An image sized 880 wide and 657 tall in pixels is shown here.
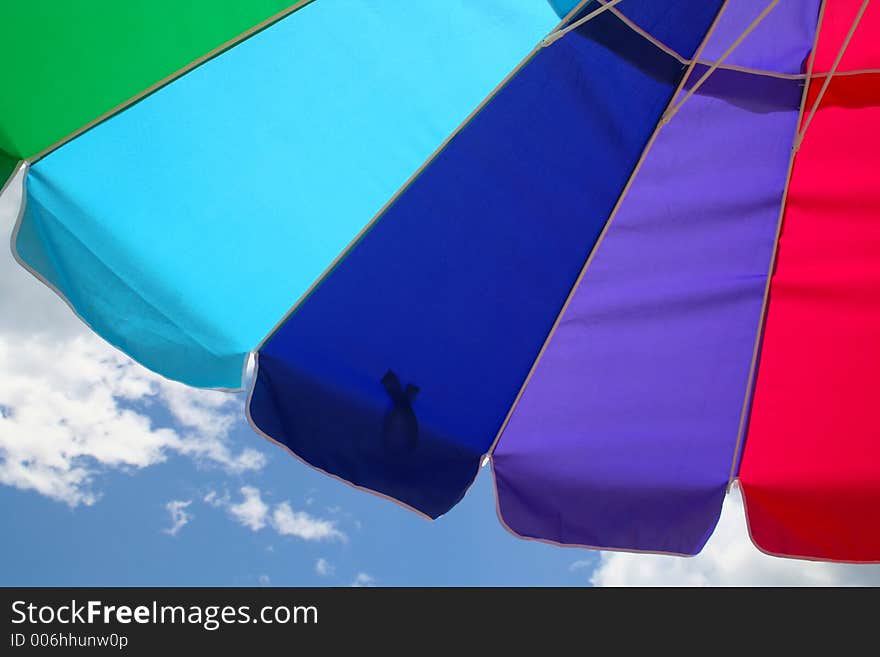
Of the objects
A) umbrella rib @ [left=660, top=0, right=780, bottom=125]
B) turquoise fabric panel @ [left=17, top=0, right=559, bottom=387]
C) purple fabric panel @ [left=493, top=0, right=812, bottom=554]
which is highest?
umbrella rib @ [left=660, top=0, right=780, bottom=125]

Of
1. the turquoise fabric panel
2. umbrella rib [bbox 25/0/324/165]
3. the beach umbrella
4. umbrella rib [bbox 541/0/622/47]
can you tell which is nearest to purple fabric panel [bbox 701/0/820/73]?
the beach umbrella

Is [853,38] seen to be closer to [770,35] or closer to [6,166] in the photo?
[770,35]

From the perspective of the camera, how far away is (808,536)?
10.5 feet

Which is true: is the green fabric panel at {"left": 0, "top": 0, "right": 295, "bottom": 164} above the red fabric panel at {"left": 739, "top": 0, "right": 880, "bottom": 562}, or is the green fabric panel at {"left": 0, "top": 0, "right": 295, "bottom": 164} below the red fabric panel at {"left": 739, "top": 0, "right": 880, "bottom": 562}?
above

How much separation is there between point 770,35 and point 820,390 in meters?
1.28

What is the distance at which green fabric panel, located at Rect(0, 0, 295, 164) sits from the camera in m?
2.40

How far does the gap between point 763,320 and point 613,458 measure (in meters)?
0.73

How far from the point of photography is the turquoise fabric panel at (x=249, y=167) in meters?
2.63

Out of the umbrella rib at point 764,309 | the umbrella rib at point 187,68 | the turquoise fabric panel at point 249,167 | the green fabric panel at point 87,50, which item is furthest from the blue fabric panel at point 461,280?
the green fabric panel at point 87,50

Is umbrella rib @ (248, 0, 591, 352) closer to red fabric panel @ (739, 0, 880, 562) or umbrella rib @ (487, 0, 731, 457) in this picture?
umbrella rib @ (487, 0, 731, 457)

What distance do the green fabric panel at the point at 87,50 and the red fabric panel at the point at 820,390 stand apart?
1.90m
